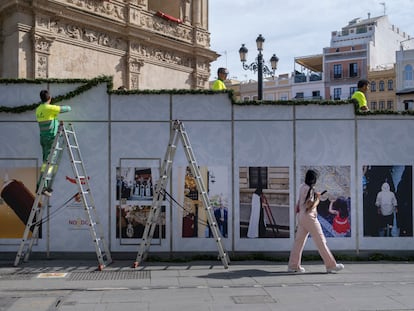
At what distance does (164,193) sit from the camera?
12680 mm

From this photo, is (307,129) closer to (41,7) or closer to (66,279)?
(66,279)

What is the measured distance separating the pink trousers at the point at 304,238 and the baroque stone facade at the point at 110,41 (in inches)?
586

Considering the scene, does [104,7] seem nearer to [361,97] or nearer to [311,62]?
[361,97]

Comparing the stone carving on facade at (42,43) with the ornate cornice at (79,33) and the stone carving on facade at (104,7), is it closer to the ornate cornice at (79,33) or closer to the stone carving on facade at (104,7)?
the ornate cornice at (79,33)

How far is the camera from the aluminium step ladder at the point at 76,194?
1184 cm

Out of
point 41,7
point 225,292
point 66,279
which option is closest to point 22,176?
point 66,279

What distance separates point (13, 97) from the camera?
1298 centimetres

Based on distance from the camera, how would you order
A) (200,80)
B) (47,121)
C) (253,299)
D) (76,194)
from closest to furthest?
(253,299)
(47,121)
(76,194)
(200,80)

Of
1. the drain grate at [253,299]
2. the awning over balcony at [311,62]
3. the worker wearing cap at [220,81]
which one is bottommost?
the drain grate at [253,299]

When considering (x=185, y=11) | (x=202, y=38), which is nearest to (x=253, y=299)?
(x=202, y=38)

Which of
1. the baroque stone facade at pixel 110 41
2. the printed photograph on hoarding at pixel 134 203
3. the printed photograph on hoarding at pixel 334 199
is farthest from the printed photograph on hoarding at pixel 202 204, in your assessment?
the baroque stone facade at pixel 110 41

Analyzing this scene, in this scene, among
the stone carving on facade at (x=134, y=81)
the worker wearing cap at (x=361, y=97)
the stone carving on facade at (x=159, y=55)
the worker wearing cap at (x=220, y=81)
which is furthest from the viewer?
the stone carving on facade at (x=159, y=55)

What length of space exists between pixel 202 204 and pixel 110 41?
1581 centimetres

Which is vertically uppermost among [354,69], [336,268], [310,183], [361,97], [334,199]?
[354,69]
